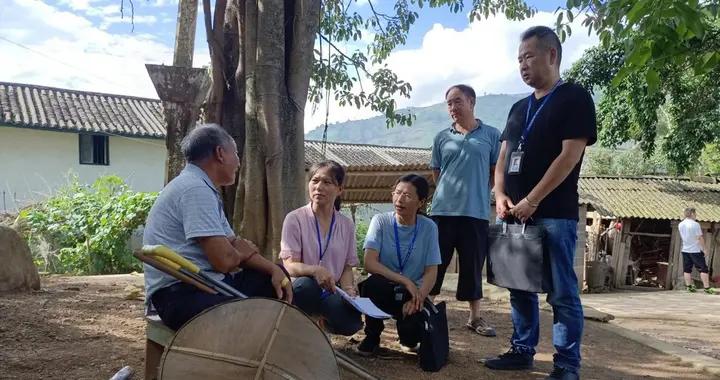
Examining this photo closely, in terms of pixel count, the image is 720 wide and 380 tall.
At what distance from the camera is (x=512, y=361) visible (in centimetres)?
363

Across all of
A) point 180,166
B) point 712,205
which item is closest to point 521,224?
point 180,166

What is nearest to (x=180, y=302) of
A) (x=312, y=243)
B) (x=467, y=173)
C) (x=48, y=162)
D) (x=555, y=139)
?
(x=312, y=243)

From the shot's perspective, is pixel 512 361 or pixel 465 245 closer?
pixel 512 361

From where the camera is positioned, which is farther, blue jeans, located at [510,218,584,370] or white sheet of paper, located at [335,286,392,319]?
blue jeans, located at [510,218,584,370]

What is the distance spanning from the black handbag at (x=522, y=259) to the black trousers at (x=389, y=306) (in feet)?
1.81

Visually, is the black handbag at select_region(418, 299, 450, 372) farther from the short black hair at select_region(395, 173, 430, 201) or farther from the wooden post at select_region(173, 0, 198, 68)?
the wooden post at select_region(173, 0, 198, 68)

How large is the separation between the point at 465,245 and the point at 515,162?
1.01 meters

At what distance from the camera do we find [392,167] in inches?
318

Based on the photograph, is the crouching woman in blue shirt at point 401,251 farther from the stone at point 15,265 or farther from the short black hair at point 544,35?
the stone at point 15,265

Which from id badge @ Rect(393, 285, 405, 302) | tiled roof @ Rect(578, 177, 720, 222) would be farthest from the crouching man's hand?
tiled roof @ Rect(578, 177, 720, 222)

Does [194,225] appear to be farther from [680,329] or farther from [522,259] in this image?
[680,329]

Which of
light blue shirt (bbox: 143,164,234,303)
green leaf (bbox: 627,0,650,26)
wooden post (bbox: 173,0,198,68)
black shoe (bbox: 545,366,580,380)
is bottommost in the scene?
black shoe (bbox: 545,366,580,380)

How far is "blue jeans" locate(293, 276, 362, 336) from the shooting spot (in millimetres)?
3309

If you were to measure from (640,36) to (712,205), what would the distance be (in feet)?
58.9
